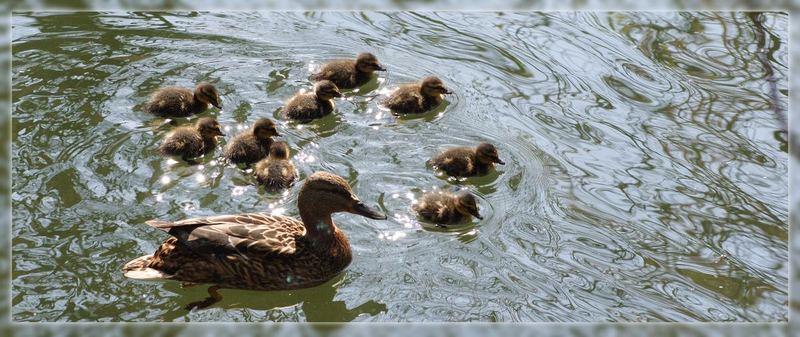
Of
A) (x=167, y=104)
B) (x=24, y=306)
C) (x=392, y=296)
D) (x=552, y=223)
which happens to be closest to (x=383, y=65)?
(x=167, y=104)

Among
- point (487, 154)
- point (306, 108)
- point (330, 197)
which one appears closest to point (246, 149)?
point (306, 108)

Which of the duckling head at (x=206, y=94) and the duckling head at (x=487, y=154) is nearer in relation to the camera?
the duckling head at (x=487, y=154)

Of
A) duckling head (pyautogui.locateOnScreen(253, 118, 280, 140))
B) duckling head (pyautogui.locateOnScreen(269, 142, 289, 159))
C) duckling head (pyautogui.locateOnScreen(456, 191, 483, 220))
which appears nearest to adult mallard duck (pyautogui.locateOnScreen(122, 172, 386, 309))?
duckling head (pyautogui.locateOnScreen(456, 191, 483, 220))

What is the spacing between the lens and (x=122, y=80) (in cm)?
547

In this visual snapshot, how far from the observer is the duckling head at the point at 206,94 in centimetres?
526

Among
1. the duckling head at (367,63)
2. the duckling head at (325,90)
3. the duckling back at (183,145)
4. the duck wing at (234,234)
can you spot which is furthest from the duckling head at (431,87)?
the duck wing at (234,234)

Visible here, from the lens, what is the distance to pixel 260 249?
Result: 4.13m

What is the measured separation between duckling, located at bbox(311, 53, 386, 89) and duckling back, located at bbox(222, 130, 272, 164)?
2.35 ft

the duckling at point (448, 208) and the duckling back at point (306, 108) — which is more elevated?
the duckling back at point (306, 108)

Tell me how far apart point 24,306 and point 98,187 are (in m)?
0.83

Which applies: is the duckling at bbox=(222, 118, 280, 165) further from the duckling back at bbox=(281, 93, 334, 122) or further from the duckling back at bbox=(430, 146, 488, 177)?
the duckling back at bbox=(430, 146, 488, 177)

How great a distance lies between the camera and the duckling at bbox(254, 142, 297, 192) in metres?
4.68

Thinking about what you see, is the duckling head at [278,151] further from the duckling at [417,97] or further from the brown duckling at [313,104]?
the duckling at [417,97]

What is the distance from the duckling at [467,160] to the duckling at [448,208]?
0.88 feet
